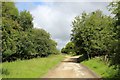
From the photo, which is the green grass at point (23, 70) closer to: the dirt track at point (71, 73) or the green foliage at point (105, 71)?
the dirt track at point (71, 73)

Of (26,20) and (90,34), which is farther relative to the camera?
(26,20)

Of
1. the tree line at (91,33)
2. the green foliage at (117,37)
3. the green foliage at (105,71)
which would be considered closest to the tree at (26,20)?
the tree line at (91,33)

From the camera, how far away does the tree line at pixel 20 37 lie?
2550 cm

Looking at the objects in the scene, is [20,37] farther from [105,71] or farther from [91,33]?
[105,71]

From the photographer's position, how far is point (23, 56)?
2778 inches

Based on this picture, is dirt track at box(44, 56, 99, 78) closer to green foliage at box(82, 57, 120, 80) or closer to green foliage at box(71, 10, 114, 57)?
green foliage at box(82, 57, 120, 80)

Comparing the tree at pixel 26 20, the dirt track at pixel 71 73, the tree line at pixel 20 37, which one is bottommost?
the dirt track at pixel 71 73

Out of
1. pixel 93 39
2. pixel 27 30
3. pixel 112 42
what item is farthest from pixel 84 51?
pixel 112 42

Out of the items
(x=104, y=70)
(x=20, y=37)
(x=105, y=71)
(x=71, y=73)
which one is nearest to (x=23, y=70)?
(x=71, y=73)

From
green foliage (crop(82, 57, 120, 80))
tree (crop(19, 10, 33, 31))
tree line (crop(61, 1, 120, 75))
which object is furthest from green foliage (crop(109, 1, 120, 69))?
tree (crop(19, 10, 33, 31))

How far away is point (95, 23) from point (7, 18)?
33.0 meters

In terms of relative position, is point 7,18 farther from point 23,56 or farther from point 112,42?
point 23,56

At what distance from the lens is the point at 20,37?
185 ft

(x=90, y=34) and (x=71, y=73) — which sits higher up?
(x=90, y=34)
